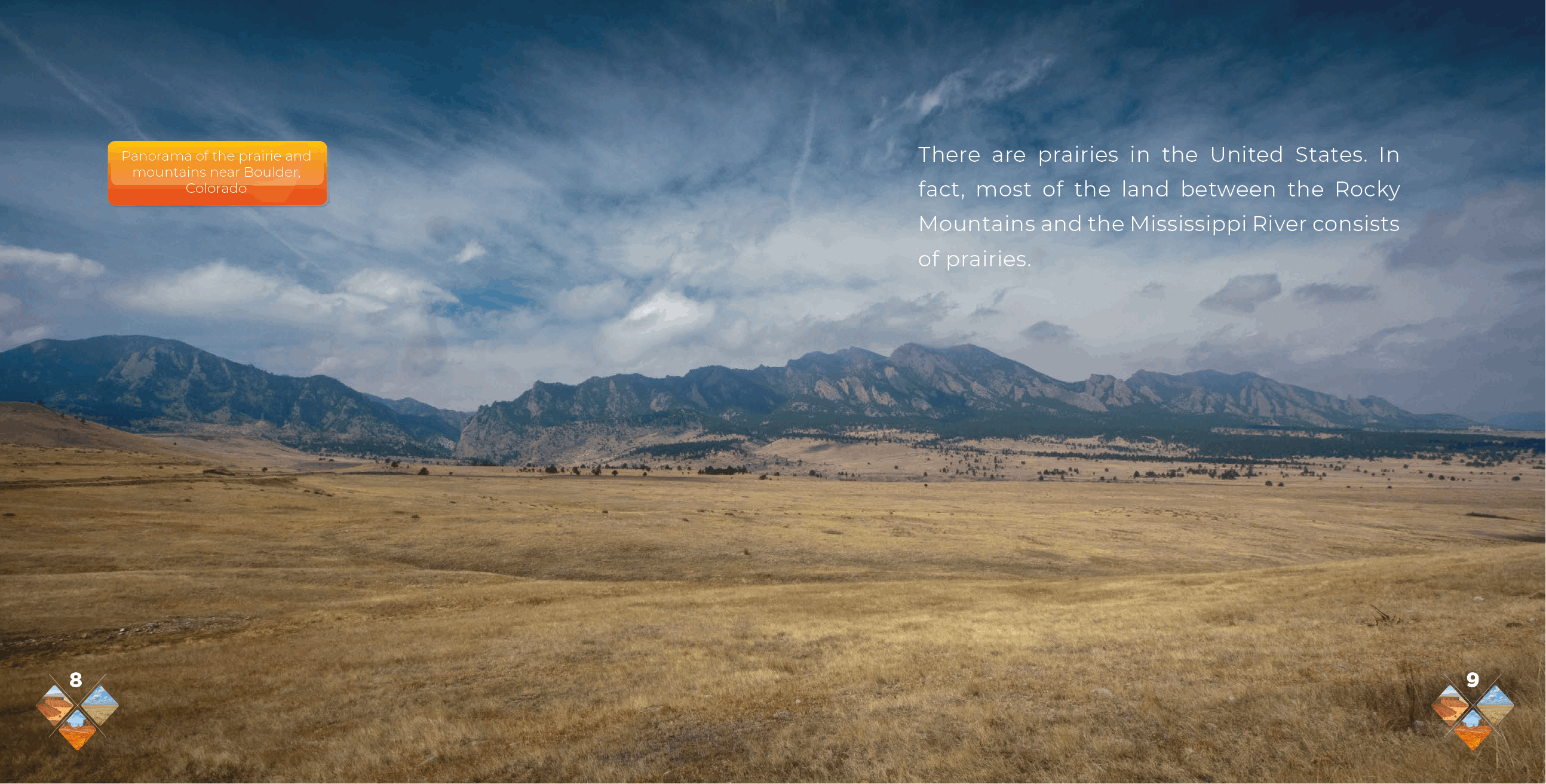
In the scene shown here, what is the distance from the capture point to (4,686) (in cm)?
1609

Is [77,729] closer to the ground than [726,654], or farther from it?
farther from it

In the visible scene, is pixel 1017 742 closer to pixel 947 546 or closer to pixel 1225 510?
pixel 947 546

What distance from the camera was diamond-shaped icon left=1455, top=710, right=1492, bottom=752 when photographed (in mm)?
8930

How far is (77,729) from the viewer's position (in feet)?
43.2

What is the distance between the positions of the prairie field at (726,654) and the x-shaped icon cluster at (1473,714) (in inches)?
9.8

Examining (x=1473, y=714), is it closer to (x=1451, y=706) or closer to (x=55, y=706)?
(x=1451, y=706)

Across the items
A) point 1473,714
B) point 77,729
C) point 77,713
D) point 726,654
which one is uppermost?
point 1473,714

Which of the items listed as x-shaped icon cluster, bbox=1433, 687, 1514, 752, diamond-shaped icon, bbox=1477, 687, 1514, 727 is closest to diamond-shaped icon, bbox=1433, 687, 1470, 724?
x-shaped icon cluster, bbox=1433, 687, 1514, 752

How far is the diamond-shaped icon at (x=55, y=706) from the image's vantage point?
13688mm

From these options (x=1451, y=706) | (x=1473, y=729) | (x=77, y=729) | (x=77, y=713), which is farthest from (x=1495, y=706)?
(x=77, y=713)

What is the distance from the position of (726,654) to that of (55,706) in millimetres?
16247

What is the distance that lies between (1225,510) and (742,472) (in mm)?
124578

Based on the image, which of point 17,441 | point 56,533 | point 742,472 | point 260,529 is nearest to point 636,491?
point 260,529

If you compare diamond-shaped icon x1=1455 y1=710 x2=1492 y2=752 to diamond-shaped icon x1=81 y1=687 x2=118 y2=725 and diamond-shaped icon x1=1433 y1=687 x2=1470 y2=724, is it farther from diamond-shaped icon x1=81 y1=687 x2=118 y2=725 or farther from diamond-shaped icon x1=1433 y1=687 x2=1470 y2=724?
diamond-shaped icon x1=81 y1=687 x2=118 y2=725
